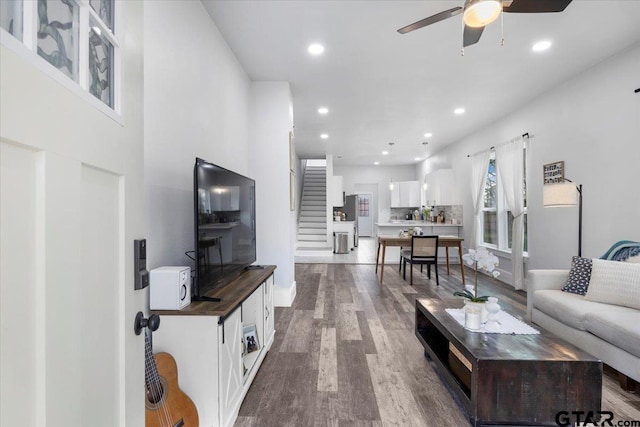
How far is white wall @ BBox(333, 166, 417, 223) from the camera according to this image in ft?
37.4

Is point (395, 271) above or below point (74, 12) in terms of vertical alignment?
below

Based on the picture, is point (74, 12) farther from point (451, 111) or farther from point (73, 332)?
point (451, 111)

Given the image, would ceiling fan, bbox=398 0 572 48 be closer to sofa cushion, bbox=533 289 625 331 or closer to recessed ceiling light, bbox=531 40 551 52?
recessed ceiling light, bbox=531 40 551 52

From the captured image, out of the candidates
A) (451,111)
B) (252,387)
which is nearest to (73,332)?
(252,387)

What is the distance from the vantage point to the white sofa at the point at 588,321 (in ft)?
6.69

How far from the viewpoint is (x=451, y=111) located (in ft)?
16.6

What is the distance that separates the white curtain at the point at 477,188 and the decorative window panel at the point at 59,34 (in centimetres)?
638

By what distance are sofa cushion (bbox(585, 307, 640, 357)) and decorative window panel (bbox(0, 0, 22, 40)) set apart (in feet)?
10.2

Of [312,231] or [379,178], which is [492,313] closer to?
[312,231]

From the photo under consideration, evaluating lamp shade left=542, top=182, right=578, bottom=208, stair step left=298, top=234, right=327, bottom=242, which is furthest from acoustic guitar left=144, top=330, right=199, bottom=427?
stair step left=298, top=234, right=327, bottom=242

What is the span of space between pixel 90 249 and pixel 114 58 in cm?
51

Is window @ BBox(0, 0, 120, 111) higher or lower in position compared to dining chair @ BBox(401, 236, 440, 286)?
higher

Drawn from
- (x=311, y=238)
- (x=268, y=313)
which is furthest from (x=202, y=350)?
(x=311, y=238)

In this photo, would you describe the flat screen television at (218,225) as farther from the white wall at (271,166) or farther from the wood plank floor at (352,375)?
the white wall at (271,166)
